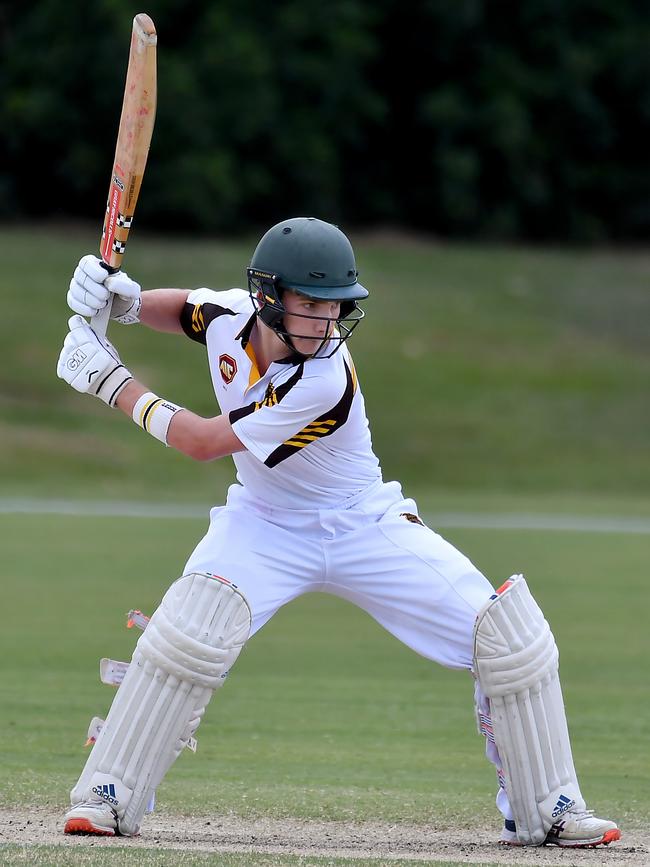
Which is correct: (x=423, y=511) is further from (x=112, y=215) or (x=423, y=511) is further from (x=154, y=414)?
(x=154, y=414)

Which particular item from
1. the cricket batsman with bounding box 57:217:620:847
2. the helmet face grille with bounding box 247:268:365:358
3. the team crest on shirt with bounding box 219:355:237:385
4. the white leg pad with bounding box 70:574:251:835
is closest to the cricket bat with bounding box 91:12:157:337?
the cricket batsman with bounding box 57:217:620:847

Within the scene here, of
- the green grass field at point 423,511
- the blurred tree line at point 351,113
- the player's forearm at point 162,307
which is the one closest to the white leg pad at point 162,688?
the green grass field at point 423,511

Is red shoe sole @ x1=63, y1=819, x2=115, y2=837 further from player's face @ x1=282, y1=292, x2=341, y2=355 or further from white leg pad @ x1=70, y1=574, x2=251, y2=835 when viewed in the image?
player's face @ x1=282, y1=292, x2=341, y2=355

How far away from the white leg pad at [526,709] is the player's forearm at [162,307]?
4.48 feet

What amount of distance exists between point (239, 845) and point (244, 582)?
2.35 ft

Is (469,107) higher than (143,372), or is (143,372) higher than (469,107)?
(469,107)

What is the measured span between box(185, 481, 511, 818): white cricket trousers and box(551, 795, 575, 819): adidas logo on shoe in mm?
157

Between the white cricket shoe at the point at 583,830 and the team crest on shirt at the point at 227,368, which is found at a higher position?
the team crest on shirt at the point at 227,368

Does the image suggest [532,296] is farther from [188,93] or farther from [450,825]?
[450,825]

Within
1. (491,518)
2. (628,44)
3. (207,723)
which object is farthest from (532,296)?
(207,723)

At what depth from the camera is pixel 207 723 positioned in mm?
6141

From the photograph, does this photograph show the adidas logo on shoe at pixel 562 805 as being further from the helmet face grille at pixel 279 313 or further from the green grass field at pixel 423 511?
the helmet face grille at pixel 279 313

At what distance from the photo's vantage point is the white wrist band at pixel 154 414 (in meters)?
4.20

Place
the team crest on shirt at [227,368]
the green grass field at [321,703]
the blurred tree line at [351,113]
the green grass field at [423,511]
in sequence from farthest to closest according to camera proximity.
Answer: the blurred tree line at [351,113], the green grass field at [423,511], the green grass field at [321,703], the team crest on shirt at [227,368]
